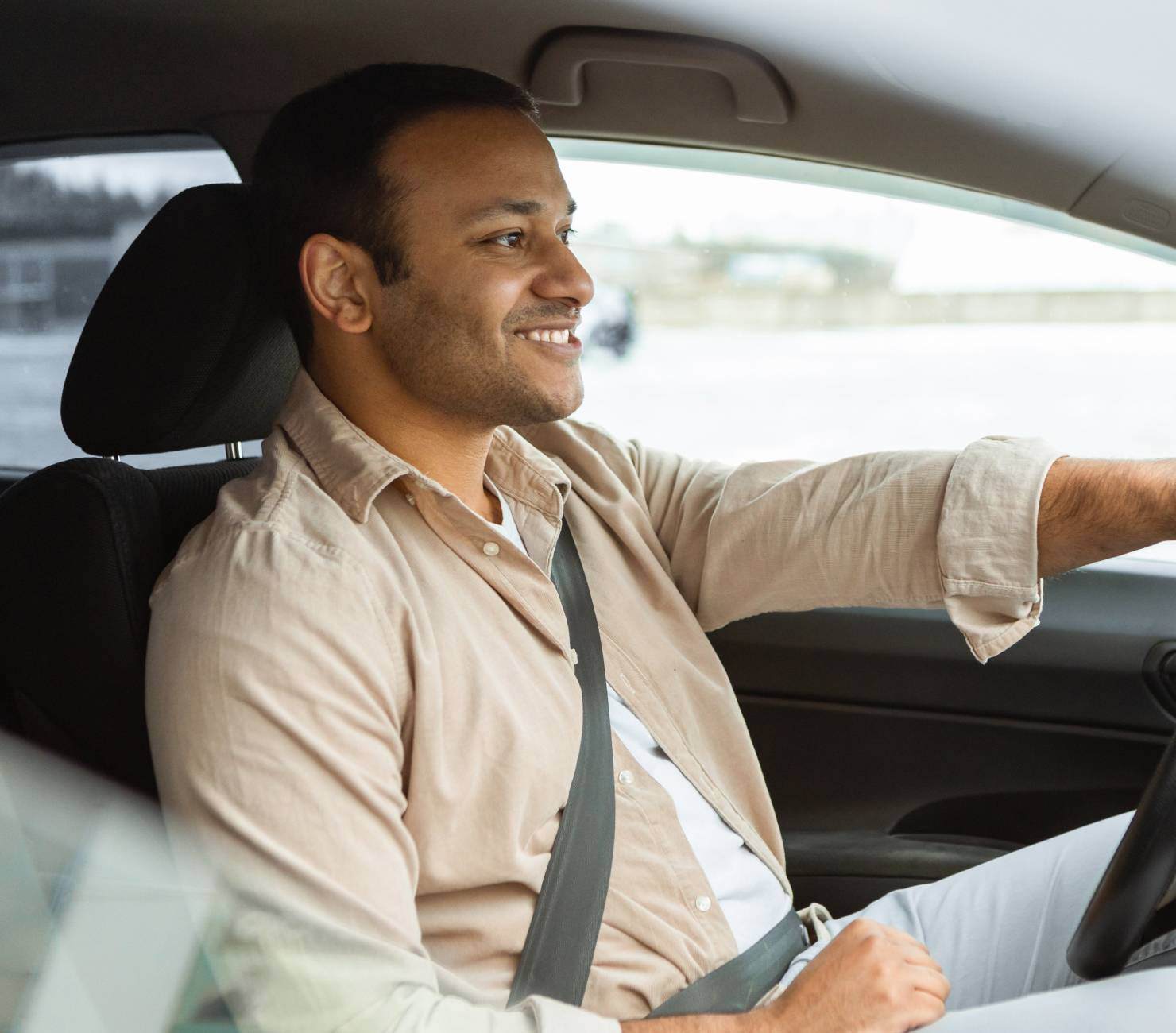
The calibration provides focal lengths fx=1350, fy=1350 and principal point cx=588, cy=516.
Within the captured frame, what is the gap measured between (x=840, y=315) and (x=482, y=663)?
4.74 ft

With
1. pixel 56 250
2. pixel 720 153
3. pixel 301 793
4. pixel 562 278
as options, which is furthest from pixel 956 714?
pixel 56 250

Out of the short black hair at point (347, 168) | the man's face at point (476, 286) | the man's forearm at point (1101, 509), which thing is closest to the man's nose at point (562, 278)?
the man's face at point (476, 286)

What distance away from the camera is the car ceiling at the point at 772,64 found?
1.26 m

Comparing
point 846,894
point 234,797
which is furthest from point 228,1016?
point 846,894

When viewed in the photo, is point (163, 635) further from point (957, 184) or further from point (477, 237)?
point (957, 184)

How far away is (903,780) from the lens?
6.88 ft

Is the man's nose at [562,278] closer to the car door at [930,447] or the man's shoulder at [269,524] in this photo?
the man's shoulder at [269,524]

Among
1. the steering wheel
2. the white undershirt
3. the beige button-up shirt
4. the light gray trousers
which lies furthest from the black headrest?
the steering wheel

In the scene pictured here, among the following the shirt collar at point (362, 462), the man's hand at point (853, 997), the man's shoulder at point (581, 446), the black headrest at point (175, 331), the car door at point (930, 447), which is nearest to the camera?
the man's hand at point (853, 997)

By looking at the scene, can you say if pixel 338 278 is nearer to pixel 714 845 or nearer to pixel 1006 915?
pixel 714 845

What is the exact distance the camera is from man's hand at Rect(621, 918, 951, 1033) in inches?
47.8

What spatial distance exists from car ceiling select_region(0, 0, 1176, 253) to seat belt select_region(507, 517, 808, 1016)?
642mm

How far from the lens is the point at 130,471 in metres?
1.39

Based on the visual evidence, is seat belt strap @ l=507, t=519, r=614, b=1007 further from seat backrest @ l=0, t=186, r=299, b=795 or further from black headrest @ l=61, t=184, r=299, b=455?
black headrest @ l=61, t=184, r=299, b=455
